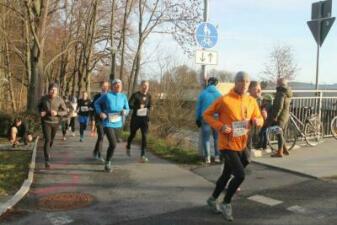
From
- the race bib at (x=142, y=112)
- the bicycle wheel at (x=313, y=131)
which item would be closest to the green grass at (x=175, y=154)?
the race bib at (x=142, y=112)


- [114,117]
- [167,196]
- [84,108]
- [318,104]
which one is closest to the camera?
[167,196]

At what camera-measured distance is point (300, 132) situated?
1364cm

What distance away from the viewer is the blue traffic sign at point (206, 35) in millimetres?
12555

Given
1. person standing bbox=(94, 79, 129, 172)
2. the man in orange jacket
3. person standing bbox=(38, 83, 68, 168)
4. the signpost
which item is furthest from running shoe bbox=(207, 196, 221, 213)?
the signpost

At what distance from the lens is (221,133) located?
7.39 meters

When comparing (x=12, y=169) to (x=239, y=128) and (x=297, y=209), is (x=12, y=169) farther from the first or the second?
(x=297, y=209)

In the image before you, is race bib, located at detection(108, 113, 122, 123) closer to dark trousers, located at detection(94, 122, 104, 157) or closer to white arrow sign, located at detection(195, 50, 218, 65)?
dark trousers, located at detection(94, 122, 104, 157)

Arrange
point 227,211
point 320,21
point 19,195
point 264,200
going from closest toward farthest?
point 227,211 → point 264,200 → point 19,195 → point 320,21

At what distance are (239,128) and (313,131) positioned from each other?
7380 mm

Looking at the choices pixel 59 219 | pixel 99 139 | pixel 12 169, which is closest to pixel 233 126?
pixel 59 219

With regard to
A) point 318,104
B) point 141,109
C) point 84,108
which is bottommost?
point 84,108

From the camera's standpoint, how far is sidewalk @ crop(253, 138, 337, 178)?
10.5 meters

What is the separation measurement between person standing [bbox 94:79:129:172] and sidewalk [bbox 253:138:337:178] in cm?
297

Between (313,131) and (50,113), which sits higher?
(50,113)
